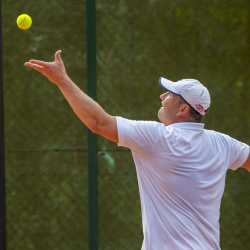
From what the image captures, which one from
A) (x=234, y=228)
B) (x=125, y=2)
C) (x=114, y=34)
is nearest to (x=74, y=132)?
(x=114, y=34)

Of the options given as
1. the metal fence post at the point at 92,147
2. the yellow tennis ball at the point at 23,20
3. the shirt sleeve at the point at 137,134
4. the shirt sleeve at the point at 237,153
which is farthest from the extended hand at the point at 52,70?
the metal fence post at the point at 92,147

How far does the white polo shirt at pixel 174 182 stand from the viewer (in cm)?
247

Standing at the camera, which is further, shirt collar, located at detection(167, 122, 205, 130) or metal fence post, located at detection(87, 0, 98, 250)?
metal fence post, located at detection(87, 0, 98, 250)

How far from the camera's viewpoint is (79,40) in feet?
15.3

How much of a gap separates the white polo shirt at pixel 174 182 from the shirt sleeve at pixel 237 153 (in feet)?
0.66

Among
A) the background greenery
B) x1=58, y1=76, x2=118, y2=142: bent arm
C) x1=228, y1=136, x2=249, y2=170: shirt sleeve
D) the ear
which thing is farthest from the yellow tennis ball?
x1=228, y1=136, x2=249, y2=170: shirt sleeve

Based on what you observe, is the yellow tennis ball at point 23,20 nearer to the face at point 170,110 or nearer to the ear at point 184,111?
the face at point 170,110

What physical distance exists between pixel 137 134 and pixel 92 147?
2.22 meters

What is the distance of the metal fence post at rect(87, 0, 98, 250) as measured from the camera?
462 cm

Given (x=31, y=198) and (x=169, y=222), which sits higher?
(x=169, y=222)

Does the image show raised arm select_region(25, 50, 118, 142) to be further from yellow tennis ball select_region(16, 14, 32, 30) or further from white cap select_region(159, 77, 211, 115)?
yellow tennis ball select_region(16, 14, 32, 30)

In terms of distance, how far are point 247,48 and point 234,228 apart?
1.61m

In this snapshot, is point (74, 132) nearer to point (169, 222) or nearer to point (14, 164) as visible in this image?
point (14, 164)

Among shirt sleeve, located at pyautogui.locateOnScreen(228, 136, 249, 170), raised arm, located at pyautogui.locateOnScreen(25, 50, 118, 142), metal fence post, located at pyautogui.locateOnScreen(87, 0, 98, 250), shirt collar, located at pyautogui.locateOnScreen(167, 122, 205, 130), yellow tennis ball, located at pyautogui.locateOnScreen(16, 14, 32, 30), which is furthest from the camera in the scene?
metal fence post, located at pyautogui.locateOnScreen(87, 0, 98, 250)
